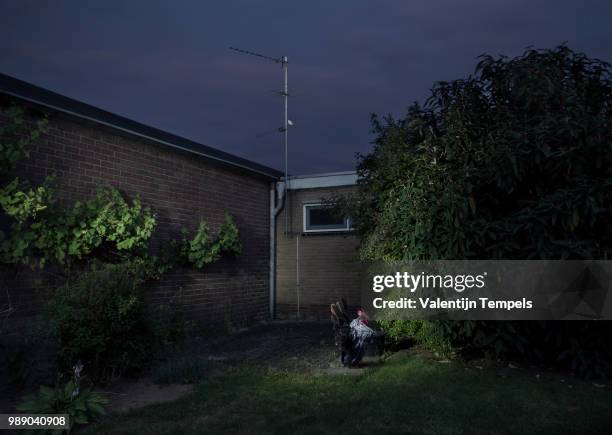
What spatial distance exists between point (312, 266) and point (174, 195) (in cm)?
468

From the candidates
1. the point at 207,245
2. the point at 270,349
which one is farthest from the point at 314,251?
the point at 270,349

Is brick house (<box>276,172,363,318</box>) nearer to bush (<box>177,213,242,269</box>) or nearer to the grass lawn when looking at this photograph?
bush (<box>177,213,242,269</box>)

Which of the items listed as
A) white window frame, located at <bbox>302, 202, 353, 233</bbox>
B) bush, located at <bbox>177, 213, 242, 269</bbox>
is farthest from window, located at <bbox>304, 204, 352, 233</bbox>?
bush, located at <bbox>177, 213, 242, 269</bbox>

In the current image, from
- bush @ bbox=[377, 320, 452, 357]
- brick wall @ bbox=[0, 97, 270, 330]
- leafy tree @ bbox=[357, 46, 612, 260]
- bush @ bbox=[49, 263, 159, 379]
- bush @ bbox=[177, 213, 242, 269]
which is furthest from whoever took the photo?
bush @ bbox=[177, 213, 242, 269]

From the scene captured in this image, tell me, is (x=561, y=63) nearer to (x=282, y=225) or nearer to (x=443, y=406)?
Result: (x=443, y=406)

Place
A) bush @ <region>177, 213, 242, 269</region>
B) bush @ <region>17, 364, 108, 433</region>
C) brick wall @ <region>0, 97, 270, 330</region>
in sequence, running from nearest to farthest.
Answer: bush @ <region>17, 364, 108, 433</region>
brick wall @ <region>0, 97, 270, 330</region>
bush @ <region>177, 213, 242, 269</region>

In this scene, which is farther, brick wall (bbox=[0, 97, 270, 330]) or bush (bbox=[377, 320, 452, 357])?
brick wall (bbox=[0, 97, 270, 330])

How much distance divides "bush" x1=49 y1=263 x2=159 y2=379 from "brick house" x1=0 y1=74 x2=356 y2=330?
156cm

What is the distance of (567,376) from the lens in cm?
589

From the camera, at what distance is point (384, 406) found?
4.64m

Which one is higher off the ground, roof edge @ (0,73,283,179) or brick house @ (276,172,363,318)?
roof edge @ (0,73,283,179)

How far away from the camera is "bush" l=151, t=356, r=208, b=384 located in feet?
18.3

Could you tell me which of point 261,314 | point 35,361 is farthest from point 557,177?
point 261,314

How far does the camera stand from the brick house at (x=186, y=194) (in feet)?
22.3
